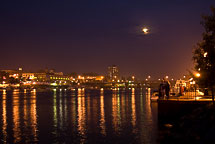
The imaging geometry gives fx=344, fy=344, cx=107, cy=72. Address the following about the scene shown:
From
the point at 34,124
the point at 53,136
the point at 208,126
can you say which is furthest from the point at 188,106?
the point at 34,124

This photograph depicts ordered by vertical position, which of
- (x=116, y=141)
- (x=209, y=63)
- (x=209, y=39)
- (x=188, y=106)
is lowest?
(x=116, y=141)

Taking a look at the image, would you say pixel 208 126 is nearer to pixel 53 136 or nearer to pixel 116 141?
pixel 116 141

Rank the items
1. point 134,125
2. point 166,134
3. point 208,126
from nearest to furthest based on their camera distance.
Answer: point 208,126 → point 166,134 → point 134,125

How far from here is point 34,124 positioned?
30.5 metres

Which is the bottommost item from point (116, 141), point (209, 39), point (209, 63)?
point (116, 141)

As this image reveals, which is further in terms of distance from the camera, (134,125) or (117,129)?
(134,125)

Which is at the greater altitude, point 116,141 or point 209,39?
point 209,39

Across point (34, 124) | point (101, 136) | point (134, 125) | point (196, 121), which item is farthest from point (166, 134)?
point (34, 124)

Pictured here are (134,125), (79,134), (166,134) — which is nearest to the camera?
(166,134)

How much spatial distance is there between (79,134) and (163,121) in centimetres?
768

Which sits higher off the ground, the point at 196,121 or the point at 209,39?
the point at 209,39

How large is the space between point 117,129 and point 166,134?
5015 millimetres

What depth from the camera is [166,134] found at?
23.1m

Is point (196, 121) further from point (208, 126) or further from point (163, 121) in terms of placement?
point (163, 121)
